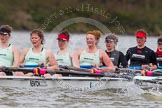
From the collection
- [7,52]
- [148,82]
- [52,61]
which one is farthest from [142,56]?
[7,52]

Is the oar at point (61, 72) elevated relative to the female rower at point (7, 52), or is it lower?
lower

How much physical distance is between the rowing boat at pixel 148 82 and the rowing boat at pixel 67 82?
31 cm

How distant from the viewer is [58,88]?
14203 mm

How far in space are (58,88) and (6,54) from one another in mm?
1673

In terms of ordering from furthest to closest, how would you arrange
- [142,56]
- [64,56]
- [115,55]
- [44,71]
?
[142,56] < [115,55] < [64,56] < [44,71]

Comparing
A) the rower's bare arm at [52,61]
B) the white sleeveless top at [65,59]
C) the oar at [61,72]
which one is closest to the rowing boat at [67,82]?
the oar at [61,72]

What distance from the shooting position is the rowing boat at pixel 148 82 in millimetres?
14102

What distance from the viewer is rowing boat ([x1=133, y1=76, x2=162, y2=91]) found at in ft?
46.3

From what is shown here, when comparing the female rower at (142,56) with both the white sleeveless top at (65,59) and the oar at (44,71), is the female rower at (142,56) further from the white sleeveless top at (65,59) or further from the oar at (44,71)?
the oar at (44,71)

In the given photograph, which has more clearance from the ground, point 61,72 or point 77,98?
point 61,72

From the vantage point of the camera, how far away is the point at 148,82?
1415 centimetres

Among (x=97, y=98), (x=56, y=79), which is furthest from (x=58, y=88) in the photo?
(x=97, y=98)

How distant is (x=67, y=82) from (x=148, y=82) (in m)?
1.90

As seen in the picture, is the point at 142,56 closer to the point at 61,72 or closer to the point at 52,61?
the point at 52,61
